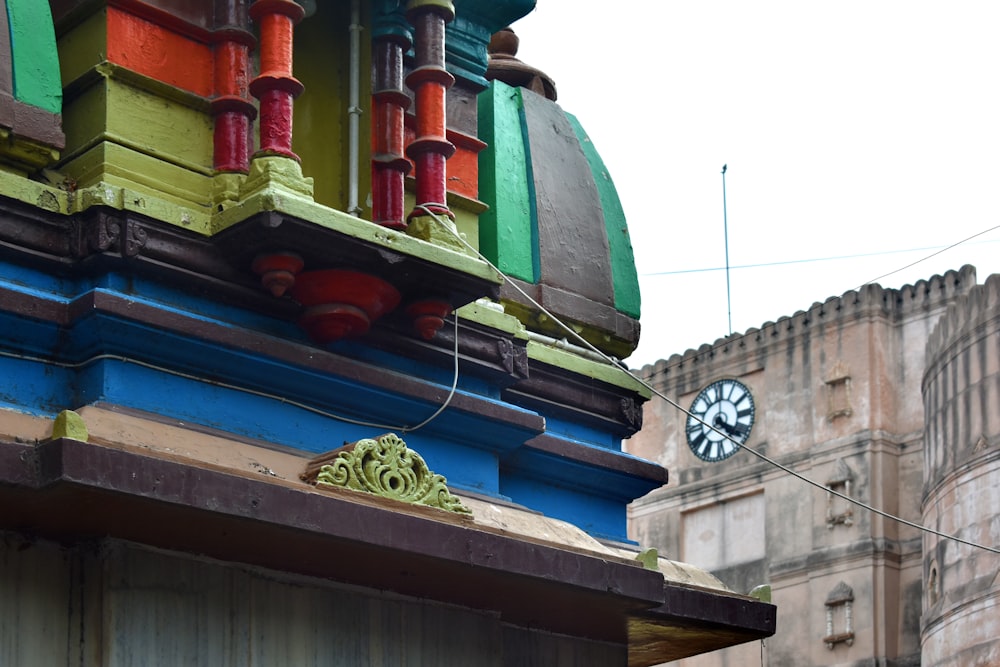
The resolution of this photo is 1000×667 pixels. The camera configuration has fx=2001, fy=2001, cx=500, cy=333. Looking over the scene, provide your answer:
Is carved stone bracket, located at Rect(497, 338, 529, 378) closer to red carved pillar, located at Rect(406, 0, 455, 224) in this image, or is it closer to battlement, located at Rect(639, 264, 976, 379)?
red carved pillar, located at Rect(406, 0, 455, 224)

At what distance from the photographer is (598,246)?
1320 cm

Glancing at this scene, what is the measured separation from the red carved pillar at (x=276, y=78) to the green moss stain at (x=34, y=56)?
1.03 m

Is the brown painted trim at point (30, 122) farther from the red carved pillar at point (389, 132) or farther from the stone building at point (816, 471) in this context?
the stone building at point (816, 471)

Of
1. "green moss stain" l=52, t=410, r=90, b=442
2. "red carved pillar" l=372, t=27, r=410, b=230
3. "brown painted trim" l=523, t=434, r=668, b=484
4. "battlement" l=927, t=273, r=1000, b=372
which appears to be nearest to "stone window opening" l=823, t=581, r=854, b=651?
"battlement" l=927, t=273, r=1000, b=372

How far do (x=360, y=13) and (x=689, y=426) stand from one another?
146 feet

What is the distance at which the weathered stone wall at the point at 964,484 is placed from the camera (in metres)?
35.3

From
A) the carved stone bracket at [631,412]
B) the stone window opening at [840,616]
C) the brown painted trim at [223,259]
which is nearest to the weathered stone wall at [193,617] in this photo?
the brown painted trim at [223,259]

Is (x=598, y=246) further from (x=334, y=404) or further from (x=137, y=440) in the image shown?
(x=137, y=440)

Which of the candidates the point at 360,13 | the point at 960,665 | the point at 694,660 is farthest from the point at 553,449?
the point at 694,660

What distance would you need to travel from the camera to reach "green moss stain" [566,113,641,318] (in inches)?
523

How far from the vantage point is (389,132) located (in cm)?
1142

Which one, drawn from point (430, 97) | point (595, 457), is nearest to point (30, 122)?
point (430, 97)

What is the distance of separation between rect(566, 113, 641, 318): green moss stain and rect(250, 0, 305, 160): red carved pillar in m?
3.37

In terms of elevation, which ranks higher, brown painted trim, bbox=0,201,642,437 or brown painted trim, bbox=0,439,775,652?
brown painted trim, bbox=0,201,642,437
